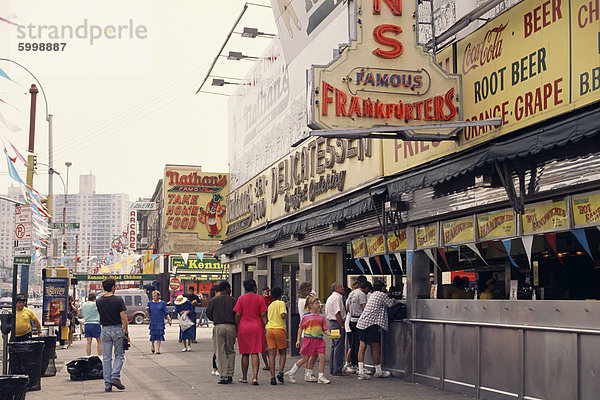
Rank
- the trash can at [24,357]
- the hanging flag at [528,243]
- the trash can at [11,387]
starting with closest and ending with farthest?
the trash can at [11,387], the hanging flag at [528,243], the trash can at [24,357]

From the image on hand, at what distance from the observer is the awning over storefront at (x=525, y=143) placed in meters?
8.48

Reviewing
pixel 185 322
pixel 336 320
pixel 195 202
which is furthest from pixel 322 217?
pixel 195 202

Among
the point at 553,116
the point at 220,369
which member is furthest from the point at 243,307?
the point at 553,116

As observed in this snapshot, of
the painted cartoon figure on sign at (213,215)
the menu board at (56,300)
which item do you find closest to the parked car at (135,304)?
the painted cartoon figure on sign at (213,215)

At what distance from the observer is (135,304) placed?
47.0 metres

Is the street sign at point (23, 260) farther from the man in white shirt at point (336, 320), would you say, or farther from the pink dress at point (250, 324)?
the man in white shirt at point (336, 320)

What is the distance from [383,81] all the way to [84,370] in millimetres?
8269

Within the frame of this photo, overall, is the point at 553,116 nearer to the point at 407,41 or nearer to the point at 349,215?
the point at 407,41

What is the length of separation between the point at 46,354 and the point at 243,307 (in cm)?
447

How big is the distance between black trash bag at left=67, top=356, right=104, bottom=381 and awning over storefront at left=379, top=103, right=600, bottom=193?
7131 millimetres

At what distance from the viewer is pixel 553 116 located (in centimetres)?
968

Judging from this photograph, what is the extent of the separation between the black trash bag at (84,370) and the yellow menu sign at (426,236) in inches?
268

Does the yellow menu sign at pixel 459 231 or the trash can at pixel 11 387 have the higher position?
the yellow menu sign at pixel 459 231

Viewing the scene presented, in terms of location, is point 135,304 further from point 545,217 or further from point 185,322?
point 545,217
